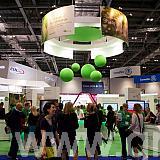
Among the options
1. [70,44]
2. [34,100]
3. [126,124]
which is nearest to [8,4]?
[70,44]

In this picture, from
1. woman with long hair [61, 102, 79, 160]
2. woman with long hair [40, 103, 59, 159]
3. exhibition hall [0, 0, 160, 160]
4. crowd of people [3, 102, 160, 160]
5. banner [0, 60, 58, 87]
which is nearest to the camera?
woman with long hair [40, 103, 59, 159]

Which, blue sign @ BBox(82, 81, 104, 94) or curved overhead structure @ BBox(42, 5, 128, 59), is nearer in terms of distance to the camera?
curved overhead structure @ BBox(42, 5, 128, 59)

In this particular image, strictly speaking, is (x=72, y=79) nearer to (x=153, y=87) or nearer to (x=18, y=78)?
(x=18, y=78)

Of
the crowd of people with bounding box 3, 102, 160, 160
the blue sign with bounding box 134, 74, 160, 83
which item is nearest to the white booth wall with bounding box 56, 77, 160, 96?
the blue sign with bounding box 134, 74, 160, 83

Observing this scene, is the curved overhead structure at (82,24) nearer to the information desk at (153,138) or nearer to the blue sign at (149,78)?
the information desk at (153,138)

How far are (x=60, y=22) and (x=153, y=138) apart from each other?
5.14 m

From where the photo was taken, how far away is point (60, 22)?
542cm

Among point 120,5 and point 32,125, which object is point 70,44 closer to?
point 32,125

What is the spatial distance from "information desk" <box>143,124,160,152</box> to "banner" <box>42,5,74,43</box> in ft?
14.3

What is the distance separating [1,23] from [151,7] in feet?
19.3

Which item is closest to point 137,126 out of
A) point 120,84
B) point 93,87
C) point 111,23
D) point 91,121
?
point 91,121

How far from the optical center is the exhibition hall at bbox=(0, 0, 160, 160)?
555 cm

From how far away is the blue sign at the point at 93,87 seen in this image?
2784 cm

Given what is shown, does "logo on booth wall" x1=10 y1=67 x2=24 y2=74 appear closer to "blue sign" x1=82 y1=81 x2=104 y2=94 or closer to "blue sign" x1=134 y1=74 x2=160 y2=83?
"blue sign" x1=134 y1=74 x2=160 y2=83
